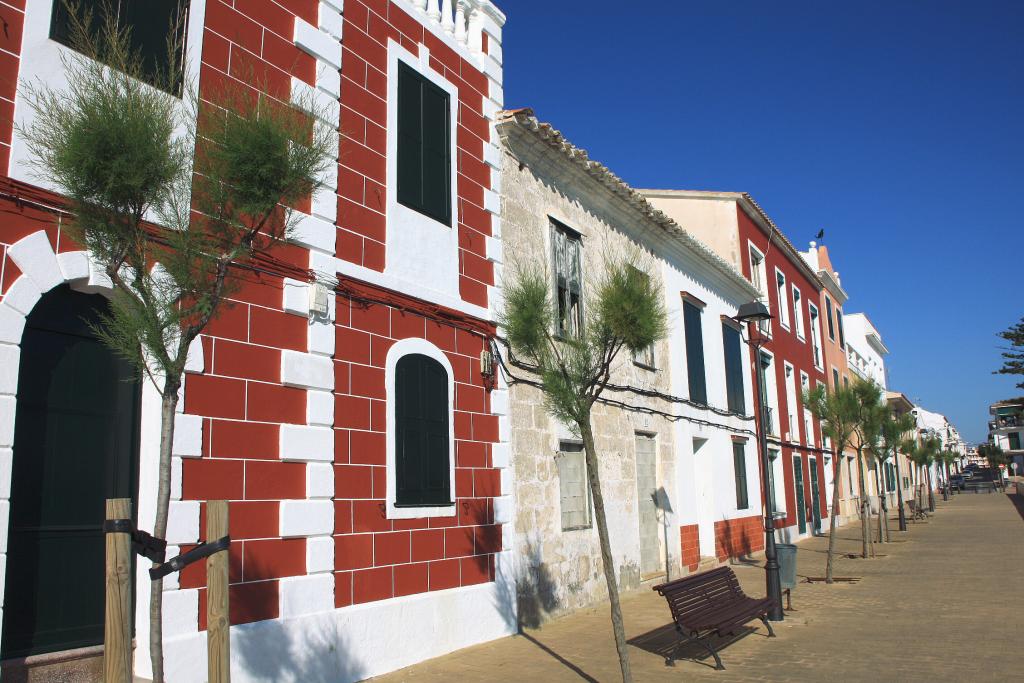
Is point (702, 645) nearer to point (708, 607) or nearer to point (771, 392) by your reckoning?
point (708, 607)

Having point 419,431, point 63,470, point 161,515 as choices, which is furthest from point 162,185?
point 419,431

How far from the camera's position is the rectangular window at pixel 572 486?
10.9 m

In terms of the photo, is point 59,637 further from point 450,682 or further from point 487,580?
point 487,580

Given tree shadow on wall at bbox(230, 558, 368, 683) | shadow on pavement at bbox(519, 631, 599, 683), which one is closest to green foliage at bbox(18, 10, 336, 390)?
tree shadow on wall at bbox(230, 558, 368, 683)

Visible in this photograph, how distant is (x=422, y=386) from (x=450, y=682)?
113 inches

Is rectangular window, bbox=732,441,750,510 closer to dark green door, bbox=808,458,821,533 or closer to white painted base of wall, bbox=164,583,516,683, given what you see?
dark green door, bbox=808,458,821,533

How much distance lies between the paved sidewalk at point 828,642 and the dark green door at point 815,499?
1005 centimetres

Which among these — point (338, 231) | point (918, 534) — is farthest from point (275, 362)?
point (918, 534)

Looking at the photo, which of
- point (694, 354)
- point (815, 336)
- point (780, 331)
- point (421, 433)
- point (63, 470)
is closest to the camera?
point (63, 470)

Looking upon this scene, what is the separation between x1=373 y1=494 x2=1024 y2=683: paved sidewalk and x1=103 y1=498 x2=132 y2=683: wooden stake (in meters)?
4.08

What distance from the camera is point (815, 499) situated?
979 inches

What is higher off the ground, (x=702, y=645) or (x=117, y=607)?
(x=117, y=607)

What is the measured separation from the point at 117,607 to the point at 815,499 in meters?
24.5

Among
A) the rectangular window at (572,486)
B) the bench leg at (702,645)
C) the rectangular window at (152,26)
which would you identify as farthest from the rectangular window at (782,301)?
the rectangular window at (152,26)
